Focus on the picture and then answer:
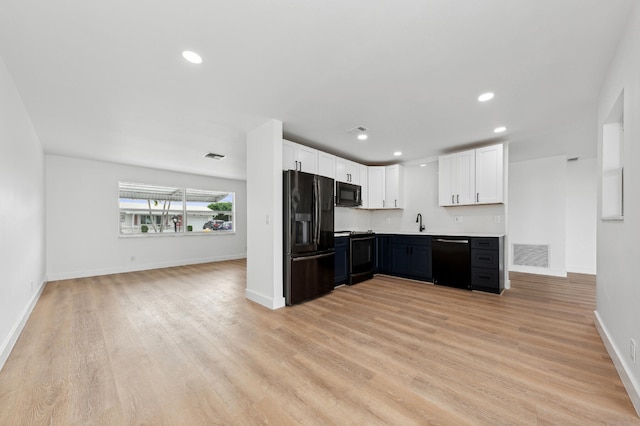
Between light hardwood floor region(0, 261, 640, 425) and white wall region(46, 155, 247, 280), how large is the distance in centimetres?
191

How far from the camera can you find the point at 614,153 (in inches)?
92.2

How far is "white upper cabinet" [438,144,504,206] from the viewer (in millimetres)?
4223

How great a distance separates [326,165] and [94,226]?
5.18 m

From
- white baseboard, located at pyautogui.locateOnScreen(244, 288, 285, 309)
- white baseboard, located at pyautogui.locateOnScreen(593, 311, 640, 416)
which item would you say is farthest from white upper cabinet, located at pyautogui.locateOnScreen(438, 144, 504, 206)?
white baseboard, located at pyautogui.locateOnScreen(244, 288, 285, 309)

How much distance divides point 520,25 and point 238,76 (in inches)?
87.3

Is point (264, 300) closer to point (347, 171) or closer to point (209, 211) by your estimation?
point (347, 171)

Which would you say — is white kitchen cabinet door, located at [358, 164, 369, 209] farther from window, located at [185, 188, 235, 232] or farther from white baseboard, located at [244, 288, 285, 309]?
window, located at [185, 188, 235, 232]

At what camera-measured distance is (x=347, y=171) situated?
16.5 feet

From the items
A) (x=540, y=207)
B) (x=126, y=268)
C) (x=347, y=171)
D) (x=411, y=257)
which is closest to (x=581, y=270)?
(x=540, y=207)

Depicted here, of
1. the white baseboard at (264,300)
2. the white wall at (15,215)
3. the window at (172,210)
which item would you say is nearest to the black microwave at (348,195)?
the white baseboard at (264,300)

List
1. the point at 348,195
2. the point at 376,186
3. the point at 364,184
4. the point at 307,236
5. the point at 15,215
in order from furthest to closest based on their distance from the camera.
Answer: the point at 376,186, the point at 364,184, the point at 348,195, the point at 307,236, the point at 15,215

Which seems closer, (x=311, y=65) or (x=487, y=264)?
(x=311, y=65)

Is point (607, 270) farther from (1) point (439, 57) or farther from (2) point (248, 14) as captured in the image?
(2) point (248, 14)

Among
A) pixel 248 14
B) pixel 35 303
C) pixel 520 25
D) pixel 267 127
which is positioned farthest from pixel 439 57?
pixel 35 303
